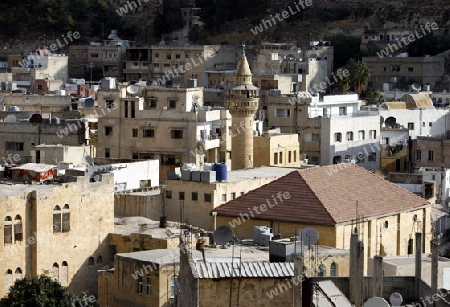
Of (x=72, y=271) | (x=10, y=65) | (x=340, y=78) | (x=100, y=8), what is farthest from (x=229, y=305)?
(x=100, y=8)

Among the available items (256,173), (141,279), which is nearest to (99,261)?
(141,279)

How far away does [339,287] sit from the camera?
26.1 m

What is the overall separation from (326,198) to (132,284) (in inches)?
287

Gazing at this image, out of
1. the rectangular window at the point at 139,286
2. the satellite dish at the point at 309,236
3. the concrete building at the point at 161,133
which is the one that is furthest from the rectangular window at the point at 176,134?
the satellite dish at the point at 309,236

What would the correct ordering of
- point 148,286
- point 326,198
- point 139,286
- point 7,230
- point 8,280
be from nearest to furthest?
point 148,286 < point 139,286 < point 7,230 < point 8,280 < point 326,198

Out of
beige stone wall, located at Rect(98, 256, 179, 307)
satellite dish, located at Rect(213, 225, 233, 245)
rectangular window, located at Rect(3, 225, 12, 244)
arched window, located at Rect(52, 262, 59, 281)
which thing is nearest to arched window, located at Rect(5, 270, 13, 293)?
rectangular window, located at Rect(3, 225, 12, 244)

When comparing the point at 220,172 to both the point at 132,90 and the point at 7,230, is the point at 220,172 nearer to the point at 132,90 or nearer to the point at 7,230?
the point at 7,230

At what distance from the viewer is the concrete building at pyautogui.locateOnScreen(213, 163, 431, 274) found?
36625 mm

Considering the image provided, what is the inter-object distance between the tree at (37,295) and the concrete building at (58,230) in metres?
1.67

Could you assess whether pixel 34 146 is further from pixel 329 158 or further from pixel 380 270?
pixel 380 270

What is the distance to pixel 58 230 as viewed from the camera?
114 feet

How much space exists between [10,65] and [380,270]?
6496cm

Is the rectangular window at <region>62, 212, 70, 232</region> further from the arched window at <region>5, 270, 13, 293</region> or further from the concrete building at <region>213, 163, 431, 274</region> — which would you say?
the concrete building at <region>213, 163, 431, 274</region>

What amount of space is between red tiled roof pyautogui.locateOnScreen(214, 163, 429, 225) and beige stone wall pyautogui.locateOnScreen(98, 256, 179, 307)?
17.9 ft
